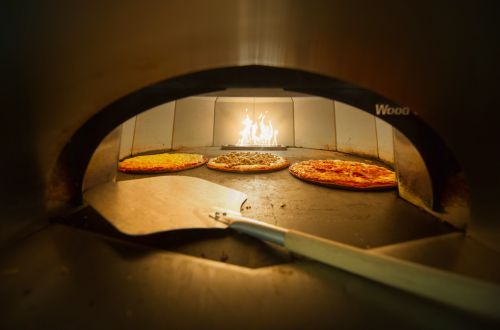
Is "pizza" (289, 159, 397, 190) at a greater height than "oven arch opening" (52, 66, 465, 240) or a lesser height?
lesser

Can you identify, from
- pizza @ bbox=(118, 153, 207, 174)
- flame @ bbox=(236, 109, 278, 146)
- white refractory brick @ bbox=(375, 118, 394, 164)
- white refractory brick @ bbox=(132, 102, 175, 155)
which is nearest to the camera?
pizza @ bbox=(118, 153, 207, 174)

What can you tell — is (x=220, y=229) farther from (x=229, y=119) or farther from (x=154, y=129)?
(x=229, y=119)

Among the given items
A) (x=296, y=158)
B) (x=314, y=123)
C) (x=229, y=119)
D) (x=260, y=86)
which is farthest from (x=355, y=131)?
(x=260, y=86)

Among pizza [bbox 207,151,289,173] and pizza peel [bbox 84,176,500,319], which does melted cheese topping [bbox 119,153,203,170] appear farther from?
pizza peel [bbox 84,176,500,319]

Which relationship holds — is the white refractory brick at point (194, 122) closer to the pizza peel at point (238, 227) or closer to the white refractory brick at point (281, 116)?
the white refractory brick at point (281, 116)

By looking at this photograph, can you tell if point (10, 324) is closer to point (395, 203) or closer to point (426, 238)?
point (426, 238)

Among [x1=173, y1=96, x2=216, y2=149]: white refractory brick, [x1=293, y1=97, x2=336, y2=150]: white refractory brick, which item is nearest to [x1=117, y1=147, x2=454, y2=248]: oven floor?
[x1=173, y1=96, x2=216, y2=149]: white refractory brick
